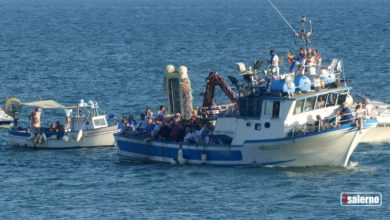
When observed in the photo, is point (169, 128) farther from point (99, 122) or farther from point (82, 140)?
point (99, 122)

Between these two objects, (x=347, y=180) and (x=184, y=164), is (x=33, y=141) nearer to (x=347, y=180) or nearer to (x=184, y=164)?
(x=184, y=164)

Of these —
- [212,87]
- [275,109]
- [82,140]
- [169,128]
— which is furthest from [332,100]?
[82,140]

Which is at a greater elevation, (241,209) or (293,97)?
(293,97)

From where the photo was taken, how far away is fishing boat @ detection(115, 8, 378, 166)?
213 feet

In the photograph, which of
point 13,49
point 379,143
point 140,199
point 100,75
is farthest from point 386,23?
point 140,199

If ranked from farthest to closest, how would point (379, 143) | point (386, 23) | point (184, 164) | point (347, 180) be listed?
point (386, 23), point (379, 143), point (184, 164), point (347, 180)

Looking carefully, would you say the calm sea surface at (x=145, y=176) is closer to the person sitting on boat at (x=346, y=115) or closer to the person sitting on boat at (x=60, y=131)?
the person sitting on boat at (x=60, y=131)

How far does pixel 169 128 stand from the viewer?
69.2 m

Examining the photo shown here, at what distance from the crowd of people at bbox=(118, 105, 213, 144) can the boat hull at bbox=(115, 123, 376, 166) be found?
66 centimetres

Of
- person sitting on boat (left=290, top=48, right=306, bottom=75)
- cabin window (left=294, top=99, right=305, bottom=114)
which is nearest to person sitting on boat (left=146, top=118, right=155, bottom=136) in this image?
person sitting on boat (left=290, top=48, right=306, bottom=75)

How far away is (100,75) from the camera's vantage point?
113938 millimetres

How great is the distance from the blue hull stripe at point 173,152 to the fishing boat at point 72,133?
4.33 m

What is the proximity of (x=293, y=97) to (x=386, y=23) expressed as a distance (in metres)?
134

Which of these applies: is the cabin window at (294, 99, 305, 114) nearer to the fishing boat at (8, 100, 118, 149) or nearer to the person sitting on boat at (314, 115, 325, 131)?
the person sitting on boat at (314, 115, 325, 131)
